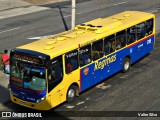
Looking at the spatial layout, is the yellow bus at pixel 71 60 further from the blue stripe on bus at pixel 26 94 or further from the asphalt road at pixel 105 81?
the asphalt road at pixel 105 81

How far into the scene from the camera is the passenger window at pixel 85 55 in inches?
611

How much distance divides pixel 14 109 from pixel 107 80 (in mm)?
5384

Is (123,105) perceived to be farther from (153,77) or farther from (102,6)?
(102,6)

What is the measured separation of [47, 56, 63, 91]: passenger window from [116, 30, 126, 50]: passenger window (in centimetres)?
466

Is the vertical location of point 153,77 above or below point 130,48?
below

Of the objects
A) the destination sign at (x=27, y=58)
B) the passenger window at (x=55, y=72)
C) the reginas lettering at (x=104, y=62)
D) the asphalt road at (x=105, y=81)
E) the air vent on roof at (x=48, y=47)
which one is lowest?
the asphalt road at (x=105, y=81)

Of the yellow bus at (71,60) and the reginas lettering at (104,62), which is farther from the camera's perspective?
the reginas lettering at (104,62)

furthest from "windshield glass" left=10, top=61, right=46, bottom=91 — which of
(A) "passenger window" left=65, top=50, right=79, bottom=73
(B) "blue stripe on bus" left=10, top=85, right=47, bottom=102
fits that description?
(A) "passenger window" left=65, top=50, right=79, bottom=73

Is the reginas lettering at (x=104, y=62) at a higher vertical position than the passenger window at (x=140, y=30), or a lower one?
lower

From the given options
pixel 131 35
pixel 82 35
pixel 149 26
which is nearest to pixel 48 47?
pixel 82 35

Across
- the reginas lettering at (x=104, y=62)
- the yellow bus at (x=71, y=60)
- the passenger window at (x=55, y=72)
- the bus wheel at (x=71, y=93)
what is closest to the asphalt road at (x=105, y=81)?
the bus wheel at (x=71, y=93)

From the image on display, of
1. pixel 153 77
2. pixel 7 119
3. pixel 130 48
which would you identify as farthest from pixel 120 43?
pixel 7 119

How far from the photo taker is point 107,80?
1805 cm

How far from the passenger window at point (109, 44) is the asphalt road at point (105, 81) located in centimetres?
168
